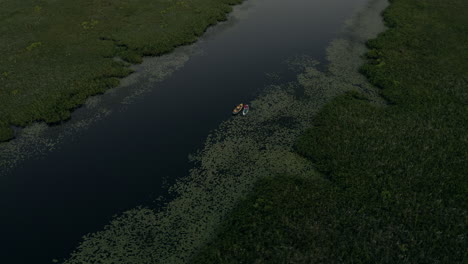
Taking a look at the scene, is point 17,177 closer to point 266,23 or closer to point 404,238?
point 404,238

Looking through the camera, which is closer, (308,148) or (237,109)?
(308,148)

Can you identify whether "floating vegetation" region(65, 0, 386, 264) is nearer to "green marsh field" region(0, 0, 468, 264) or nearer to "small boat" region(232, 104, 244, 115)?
"green marsh field" region(0, 0, 468, 264)

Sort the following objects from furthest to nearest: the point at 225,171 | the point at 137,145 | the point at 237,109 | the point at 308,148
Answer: the point at 237,109, the point at 137,145, the point at 308,148, the point at 225,171

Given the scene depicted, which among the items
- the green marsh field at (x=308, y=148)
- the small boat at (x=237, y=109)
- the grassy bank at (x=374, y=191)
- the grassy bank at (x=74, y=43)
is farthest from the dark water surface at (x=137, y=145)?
the grassy bank at (x=374, y=191)

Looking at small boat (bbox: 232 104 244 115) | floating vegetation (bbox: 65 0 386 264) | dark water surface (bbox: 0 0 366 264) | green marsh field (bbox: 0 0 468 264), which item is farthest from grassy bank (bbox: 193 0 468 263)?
dark water surface (bbox: 0 0 366 264)

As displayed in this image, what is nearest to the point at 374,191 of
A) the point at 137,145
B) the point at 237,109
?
the point at 237,109

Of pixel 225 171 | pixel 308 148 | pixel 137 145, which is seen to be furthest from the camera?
pixel 137 145

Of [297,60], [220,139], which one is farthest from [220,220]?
[297,60]

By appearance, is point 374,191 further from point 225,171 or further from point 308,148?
point 225,171

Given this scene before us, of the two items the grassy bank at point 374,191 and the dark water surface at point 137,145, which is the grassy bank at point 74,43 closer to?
the dark water surface at point 137,145

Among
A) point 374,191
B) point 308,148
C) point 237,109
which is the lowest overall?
point 374,191
